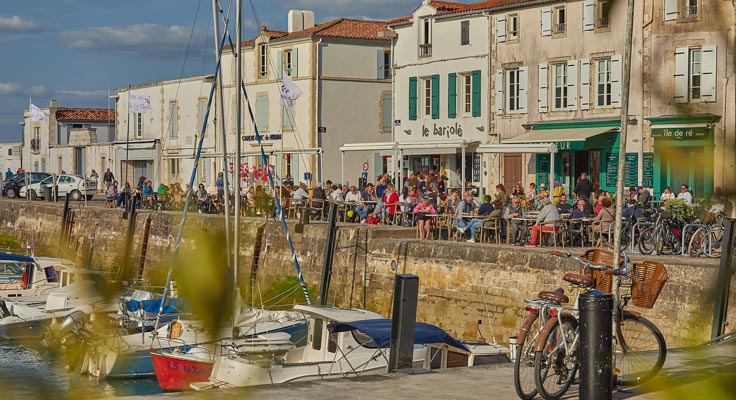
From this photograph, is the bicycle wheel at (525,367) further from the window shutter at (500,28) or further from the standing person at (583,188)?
the window shutter at (500,28)

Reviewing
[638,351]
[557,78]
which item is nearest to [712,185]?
[638,351]

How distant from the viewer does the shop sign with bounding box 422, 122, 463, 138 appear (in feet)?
135

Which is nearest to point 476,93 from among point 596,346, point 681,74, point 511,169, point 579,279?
point 511,169

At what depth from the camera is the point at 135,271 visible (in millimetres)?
1751

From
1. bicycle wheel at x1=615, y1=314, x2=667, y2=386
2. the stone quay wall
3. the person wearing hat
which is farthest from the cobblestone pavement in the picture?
the person wearing hat

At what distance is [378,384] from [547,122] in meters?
26.7

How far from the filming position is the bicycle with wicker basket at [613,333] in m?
9.19

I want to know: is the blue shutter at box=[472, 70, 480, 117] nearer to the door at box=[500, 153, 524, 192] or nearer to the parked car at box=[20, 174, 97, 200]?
the door at box=[500, 153, 524, 192]

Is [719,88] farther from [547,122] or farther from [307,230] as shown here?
[547,122]

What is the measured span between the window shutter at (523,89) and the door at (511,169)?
157cm

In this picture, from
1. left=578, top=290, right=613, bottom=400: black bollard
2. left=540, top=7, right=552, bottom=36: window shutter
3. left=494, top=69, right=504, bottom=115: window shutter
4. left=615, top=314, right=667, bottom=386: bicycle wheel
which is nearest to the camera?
left=578, top=290, right=613, bottom=400: black bollard

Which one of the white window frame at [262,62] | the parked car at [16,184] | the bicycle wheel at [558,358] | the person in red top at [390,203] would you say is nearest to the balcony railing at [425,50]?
the white window frame at [262,62]

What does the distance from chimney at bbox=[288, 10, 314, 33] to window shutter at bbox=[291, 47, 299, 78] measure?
8.98 feet

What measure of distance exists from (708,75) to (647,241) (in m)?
19.3
